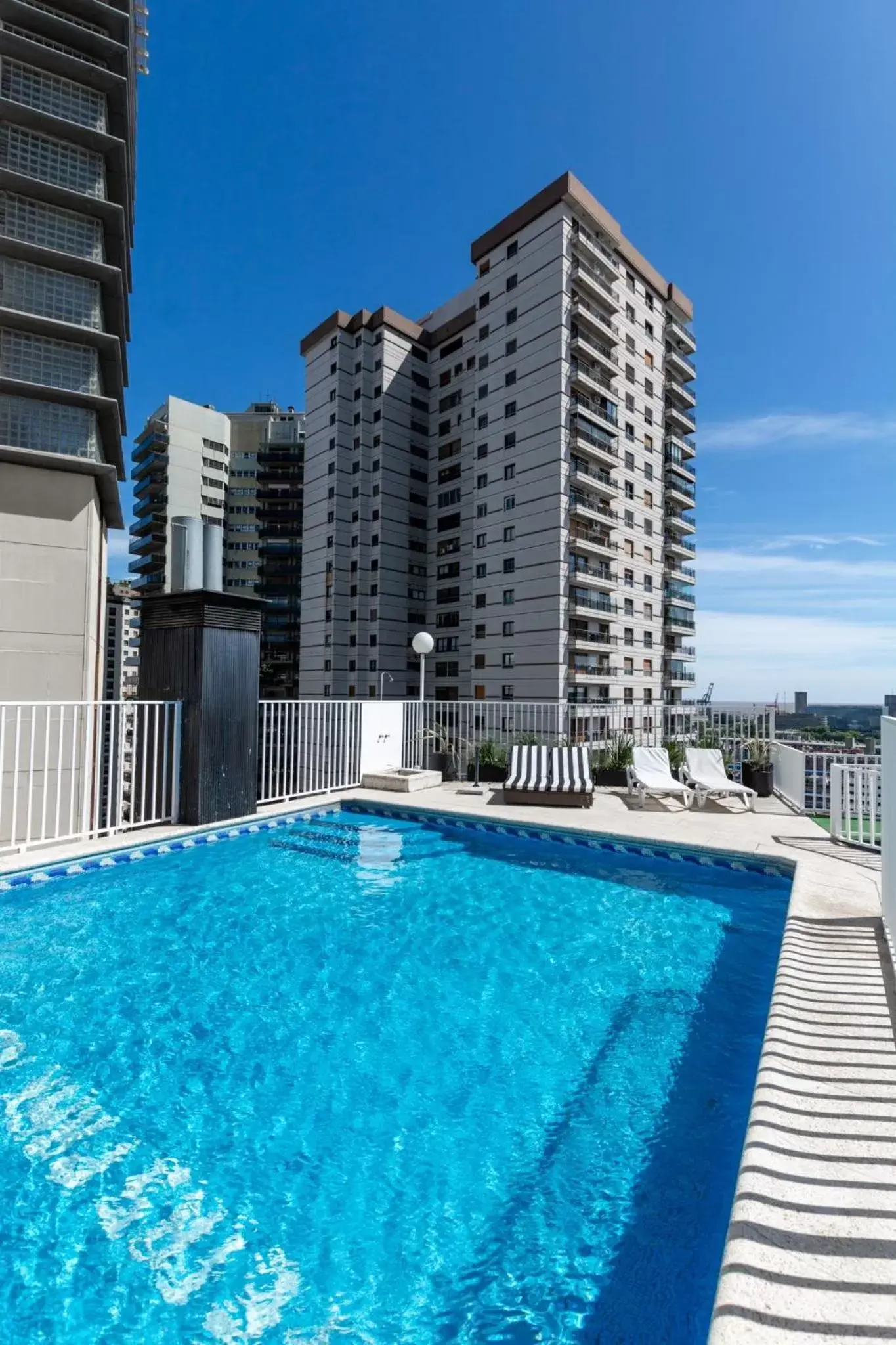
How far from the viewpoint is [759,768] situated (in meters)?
10.3

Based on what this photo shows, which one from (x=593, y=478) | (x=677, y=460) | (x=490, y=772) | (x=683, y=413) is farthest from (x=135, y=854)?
(x=683, y=413)

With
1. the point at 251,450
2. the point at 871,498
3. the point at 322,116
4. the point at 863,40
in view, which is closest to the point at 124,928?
the point at 863,40

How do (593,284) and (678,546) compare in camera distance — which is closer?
(593,284)

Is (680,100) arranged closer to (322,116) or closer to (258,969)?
(322,116)

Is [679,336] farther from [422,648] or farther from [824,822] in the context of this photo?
[824,822]

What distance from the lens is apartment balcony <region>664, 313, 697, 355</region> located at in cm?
4203

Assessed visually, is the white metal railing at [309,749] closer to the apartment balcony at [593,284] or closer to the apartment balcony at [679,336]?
the apartment balcony at [593,284]

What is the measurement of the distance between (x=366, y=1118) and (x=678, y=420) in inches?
1898

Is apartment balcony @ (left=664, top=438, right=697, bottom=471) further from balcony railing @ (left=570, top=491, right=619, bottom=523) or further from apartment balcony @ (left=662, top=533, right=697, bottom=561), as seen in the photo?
balcony railing @ (left=570, top=491, right=619, bottom=523)

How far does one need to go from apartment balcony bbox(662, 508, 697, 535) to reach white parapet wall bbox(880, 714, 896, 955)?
139 feet

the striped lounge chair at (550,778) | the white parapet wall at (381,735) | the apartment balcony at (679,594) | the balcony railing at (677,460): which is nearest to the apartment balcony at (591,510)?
the apartment balcony at (679,594)

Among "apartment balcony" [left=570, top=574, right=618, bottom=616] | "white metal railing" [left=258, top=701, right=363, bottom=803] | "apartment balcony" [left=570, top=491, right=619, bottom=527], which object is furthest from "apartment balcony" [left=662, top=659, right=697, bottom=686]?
"white metal railing" [left=258, top=701, right=363, bottom=803]

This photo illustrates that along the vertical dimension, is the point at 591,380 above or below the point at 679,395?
below

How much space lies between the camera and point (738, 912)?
566 cm
